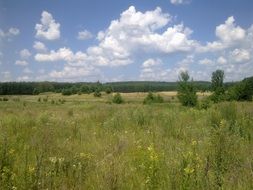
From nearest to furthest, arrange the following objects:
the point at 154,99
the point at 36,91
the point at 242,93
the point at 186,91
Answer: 1. the point at 186,91
2. the point at 242,93
3. the point at 154,99
4. the point at 36,91

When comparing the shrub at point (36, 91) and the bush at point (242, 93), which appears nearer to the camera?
the bush at point (242, 93)

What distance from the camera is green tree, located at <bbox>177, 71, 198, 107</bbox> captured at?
47.2 meters

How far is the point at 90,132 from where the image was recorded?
8.95m

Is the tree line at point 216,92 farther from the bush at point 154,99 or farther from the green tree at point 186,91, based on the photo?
the bush at point 154,99

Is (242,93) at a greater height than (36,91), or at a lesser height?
greater

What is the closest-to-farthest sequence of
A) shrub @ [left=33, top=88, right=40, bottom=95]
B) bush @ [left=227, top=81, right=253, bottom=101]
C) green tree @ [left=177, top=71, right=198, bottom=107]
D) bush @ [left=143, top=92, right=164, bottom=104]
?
green tree @ [left=177, top=71, right=198, bottom=107]
bush @ [left=227, top=81, right=253, bottom=101]
bush @ [left=143, top=92, right=164, bottom=104]
shrub @ [left=33, top=88, right=40, bottom=95]

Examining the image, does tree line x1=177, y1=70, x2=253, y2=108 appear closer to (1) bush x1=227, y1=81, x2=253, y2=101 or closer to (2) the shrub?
(1) bush x1=227, y1=81, x2=253, y2=101

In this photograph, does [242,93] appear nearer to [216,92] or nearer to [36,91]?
[216,92]

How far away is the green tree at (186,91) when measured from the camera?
4716cm

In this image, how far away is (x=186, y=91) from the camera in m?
47.8

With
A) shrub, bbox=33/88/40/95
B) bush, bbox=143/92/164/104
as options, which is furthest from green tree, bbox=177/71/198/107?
shrub, bbox=33/88/40/95

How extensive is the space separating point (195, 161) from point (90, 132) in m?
4.62

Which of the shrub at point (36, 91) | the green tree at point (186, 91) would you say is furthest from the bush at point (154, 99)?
the shrub at point (36, 91)

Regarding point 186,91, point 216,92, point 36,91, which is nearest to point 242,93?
point 216,92
